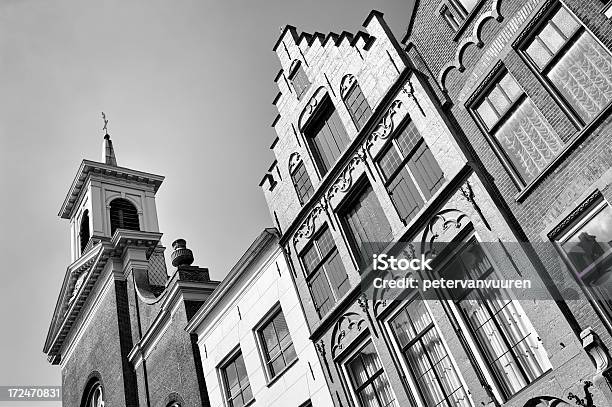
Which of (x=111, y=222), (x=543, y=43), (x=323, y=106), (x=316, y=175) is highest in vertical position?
(x=111, y=222)

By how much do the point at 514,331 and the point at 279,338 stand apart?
7920 mm

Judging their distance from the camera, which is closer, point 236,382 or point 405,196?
point 405,196

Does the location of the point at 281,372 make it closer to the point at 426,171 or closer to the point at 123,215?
the point at 426,171

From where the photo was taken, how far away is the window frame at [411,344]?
458 inches

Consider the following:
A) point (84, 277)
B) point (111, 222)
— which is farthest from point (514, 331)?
point (111, 222)

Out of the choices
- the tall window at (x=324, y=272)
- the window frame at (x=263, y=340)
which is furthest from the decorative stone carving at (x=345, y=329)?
the window frame at (x=263, y=340)

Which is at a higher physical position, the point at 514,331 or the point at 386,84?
the point at 386,84

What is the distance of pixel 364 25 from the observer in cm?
1611

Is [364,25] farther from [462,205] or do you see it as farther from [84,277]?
[84,277]

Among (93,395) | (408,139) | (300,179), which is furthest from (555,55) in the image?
(93,395)

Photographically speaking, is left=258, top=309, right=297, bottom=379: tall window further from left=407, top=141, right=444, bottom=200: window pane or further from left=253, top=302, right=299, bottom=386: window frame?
left=407, top=141, right=444, bottom=200: window pane

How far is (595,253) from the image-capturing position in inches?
379

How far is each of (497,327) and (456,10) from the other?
702 centimetres

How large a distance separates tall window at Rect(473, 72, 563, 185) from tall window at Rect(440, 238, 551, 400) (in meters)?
1.79
